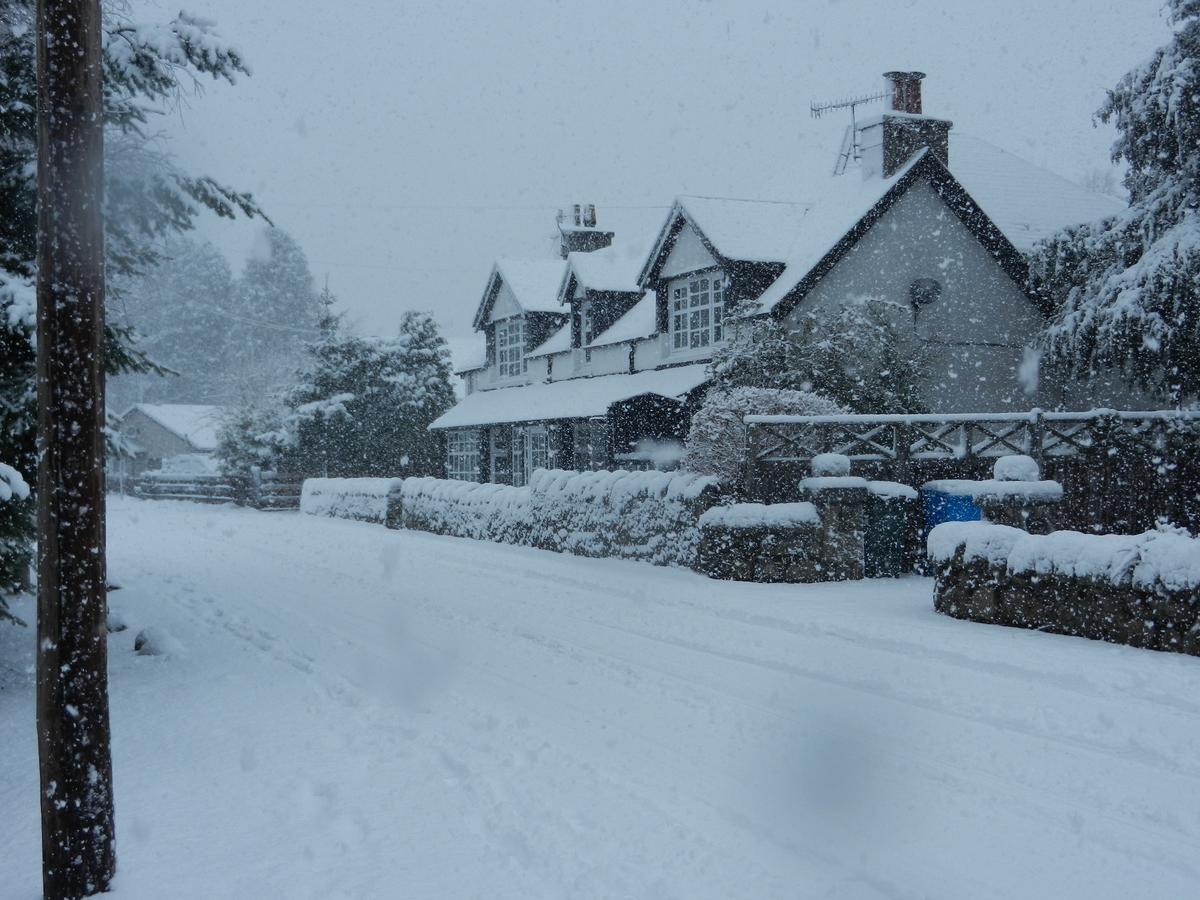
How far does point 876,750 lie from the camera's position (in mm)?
6395

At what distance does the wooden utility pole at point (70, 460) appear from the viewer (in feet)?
14.1

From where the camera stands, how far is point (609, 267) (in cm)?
3103

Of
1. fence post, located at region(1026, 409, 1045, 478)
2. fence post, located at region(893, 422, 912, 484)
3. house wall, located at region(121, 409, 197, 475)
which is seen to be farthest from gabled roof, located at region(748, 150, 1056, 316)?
house wall, located at region(121, 409, 197, 475)

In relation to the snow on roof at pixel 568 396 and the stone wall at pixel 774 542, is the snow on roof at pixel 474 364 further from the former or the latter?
the stone wall at pixel 774 542

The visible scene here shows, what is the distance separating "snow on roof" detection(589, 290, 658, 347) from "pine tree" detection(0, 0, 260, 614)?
1822cm

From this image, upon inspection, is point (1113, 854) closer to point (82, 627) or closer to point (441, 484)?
point (82, 627)

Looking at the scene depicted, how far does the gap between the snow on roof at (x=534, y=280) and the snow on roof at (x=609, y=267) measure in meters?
2.56

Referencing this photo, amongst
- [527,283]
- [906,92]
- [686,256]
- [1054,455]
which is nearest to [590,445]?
[686,256]

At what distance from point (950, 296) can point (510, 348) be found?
15907 millimetres

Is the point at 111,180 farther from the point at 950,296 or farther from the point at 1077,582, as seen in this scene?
the point at 950,296

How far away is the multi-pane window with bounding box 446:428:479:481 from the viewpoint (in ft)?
116

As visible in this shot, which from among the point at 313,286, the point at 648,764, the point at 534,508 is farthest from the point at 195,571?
the point at 313,286

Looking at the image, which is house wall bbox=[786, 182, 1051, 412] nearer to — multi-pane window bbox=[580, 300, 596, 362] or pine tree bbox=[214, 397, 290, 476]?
multi-pane window bbox=[580, 300, 596, 362]

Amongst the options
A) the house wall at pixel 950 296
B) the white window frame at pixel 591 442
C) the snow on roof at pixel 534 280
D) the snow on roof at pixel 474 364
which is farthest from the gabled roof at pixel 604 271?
the house wall at pixel 950 296
